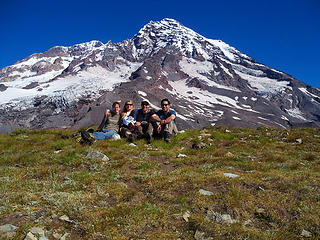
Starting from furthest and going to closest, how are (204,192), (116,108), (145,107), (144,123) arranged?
(116,108), (145,107), (144,123), (204,192)

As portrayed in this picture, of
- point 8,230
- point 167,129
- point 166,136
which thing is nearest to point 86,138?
point 166,136

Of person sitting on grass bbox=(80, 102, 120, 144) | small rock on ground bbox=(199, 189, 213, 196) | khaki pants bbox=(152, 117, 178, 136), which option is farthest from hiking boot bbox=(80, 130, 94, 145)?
small rock on ground bbox=(199, 189, 213, 196)

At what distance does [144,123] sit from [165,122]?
136 centimetres

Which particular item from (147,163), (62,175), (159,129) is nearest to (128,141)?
(159,129)

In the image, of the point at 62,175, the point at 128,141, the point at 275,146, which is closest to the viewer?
the point at 62,175

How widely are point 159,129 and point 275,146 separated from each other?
6852 millimetres

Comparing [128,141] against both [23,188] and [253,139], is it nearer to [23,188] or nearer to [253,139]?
[23,188]

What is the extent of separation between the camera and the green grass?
4.38 meters

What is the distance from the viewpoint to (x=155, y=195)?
598 cm

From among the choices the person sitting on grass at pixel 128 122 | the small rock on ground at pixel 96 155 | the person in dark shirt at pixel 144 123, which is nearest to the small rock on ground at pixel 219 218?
the small rock on ground at pixel 96 155

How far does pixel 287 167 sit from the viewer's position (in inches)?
323

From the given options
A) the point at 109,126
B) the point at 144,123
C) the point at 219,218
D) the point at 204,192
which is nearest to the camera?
the point at 219,218

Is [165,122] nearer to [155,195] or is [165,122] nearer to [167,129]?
[167,129]

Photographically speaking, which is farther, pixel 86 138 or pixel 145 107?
pixel 145 107
